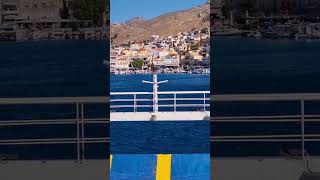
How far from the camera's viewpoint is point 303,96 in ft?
7.94

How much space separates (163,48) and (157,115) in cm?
A: 536

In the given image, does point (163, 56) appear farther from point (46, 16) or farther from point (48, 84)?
point (48, 84)

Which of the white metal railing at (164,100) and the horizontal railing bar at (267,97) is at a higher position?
the horizontal railing bar at (267,97)

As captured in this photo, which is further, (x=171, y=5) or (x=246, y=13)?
(x=171, y=5)

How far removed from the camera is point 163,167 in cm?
364

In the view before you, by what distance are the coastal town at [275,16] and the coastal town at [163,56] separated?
33.7 inches

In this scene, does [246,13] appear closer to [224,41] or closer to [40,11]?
[40,11]

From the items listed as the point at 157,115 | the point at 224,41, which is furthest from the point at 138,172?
the point at 224,41

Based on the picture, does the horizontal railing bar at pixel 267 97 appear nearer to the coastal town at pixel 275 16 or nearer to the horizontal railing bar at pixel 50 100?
the horizontal railing bar at pixel 50 100

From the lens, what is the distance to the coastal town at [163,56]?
14273 millimetres

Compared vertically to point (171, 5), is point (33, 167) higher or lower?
lower

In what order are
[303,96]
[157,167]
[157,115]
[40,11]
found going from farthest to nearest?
[40,11] → [157,115] → [157,167] → [303,96]

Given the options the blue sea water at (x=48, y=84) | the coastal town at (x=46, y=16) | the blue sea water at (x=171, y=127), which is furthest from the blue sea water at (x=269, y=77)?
the coastal town at (x=46, y=16)

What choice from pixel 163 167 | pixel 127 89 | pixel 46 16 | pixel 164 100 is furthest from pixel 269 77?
pixel 163 167
